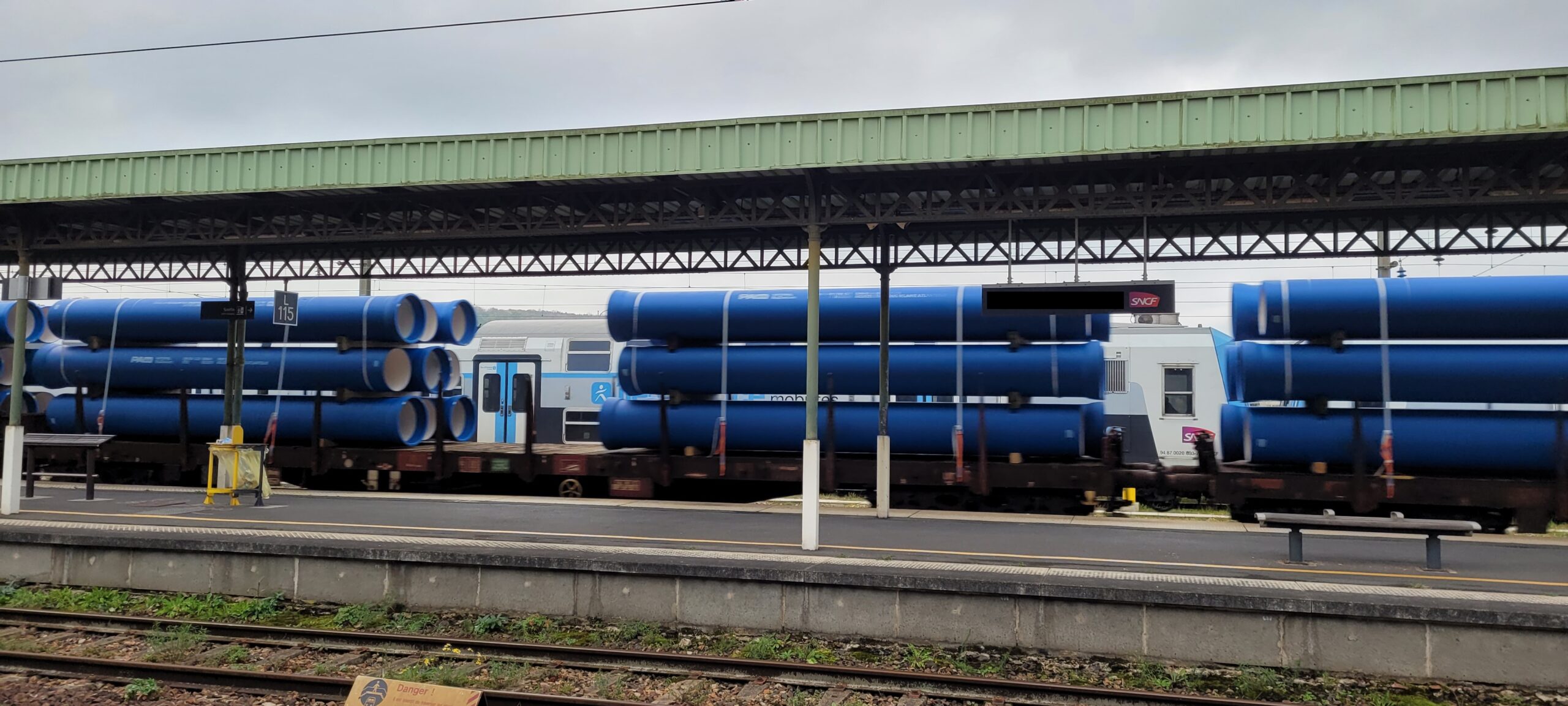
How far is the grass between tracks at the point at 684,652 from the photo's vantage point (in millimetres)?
8086

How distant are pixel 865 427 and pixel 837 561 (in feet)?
18.6

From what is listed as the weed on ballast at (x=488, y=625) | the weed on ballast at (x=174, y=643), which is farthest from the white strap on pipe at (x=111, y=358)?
the weed on ballast at (x=488, y=625)

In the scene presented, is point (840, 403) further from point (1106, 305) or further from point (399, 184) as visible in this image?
point (399, 184)

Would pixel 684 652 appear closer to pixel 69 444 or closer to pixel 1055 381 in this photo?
pixel 1055 381

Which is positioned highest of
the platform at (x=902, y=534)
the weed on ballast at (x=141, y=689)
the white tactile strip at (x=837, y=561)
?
the white tactile strip at (x=837, y=561)

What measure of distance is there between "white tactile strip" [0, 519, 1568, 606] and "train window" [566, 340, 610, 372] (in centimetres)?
1118

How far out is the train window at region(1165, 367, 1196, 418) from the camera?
20.4m

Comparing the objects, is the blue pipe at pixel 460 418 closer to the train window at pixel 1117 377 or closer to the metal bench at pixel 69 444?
the metal bench at pixel 69 444

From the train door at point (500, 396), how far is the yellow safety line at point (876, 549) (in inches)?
385

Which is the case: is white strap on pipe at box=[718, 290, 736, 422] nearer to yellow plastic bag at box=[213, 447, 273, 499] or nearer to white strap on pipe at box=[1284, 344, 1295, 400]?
yellow plastic bag at box=[213, 447, 273, 499]

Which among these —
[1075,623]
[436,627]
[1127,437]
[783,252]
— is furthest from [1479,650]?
[1127,437]

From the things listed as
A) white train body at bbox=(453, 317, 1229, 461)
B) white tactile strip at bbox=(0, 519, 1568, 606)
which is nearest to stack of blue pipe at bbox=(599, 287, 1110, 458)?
white train body at bbox=(453, 317, 1229, 461)

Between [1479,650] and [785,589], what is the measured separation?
571 centimetres

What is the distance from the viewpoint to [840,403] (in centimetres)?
1631
